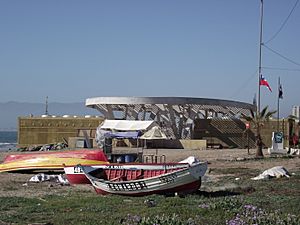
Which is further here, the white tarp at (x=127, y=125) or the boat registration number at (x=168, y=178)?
the white tarp at (x=127, y=125)

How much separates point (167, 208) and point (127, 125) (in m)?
41.6

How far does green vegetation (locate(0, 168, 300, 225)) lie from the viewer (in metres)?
9.63

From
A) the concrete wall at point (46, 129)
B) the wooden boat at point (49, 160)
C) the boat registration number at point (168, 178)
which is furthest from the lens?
the concrete wall at point (46, 129)

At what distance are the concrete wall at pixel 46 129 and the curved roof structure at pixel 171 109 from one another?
4762 millimetres

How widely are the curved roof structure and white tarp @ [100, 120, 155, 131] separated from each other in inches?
71.3

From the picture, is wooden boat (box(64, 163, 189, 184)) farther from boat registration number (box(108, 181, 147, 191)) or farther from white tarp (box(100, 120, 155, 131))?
white tarp (box(100, 120, 155, 131))

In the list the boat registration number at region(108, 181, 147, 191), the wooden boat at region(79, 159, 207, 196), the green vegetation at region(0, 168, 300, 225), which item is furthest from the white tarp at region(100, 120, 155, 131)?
the boat registration number at region(108, 181, 147, 191)

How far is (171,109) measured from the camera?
2285 inches

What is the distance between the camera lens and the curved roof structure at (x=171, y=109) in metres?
56.0

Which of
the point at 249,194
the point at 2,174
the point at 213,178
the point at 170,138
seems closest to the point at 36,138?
the point at 170,138

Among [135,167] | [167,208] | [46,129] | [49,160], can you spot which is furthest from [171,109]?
[167,208]

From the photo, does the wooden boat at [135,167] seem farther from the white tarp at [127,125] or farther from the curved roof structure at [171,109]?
the curved roof structure at [171,109]

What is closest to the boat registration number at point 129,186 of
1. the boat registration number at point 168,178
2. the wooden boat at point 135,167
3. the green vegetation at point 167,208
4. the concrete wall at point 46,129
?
the green vegetation at point 167,208

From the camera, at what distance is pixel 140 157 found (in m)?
27.1
